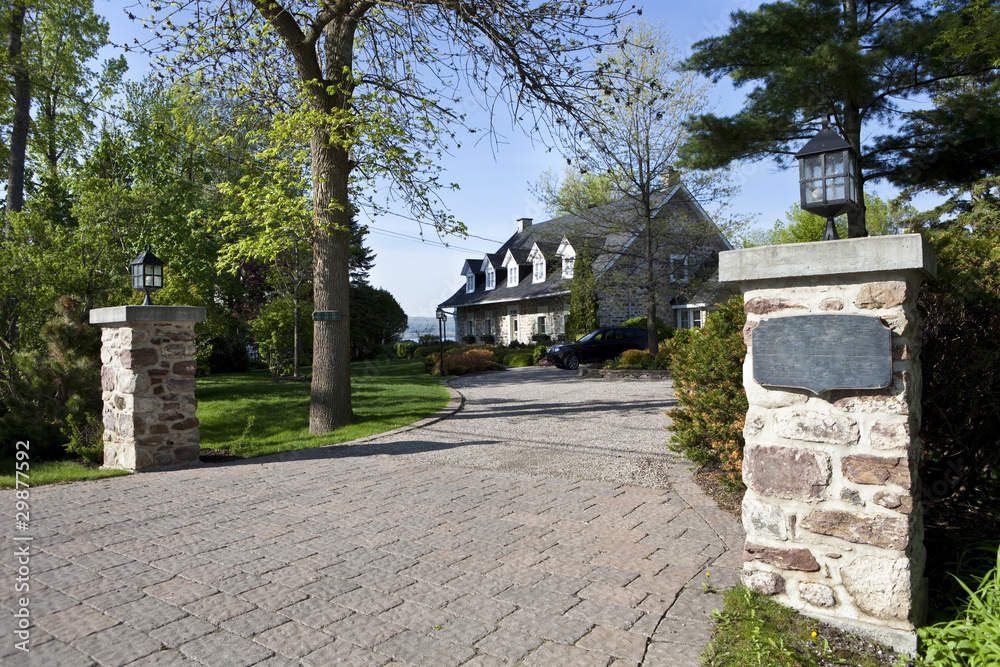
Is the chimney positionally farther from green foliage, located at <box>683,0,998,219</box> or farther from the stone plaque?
the stone plaque

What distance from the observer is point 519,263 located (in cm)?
3369

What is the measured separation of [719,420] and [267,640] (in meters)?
3.74

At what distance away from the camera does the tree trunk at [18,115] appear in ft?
46.4

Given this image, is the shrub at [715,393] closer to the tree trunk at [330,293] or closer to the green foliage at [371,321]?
the tree trunk at [330,293]

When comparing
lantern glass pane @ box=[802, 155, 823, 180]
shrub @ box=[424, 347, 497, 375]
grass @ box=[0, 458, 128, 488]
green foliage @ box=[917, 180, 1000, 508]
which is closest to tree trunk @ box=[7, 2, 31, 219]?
grass @ box=[0, 458, 128, 488]

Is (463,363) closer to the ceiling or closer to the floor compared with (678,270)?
closer to the floor

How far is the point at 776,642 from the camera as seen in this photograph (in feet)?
9.43

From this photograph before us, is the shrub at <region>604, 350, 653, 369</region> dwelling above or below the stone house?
below

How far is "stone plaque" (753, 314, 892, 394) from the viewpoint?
2.94m

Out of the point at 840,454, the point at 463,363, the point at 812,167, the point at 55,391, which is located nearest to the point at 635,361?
the point at 463,363

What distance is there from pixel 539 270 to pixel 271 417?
22.3 m

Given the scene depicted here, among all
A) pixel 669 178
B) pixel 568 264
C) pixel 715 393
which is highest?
pixel 669 178

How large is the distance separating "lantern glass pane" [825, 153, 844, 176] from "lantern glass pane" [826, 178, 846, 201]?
4 cm

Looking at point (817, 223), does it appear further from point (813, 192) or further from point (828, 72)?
point (813, 192)
